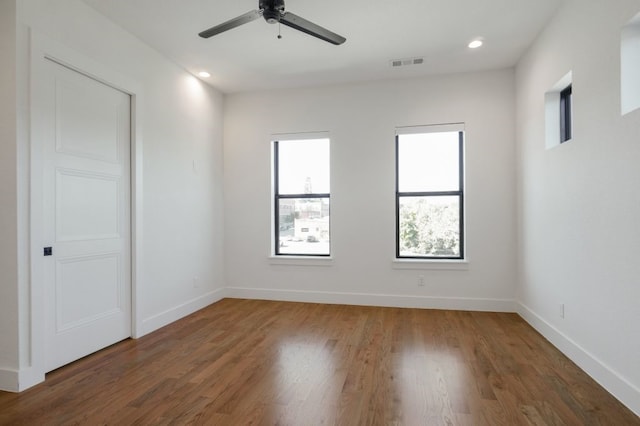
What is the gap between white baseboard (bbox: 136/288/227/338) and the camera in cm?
360

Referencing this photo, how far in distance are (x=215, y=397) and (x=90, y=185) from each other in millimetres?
2035

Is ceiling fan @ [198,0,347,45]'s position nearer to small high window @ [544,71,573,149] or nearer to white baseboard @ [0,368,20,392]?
small high window @ [544,71,573,149]

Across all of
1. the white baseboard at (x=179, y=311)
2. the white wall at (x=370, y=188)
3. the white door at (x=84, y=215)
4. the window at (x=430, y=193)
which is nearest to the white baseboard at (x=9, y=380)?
the white door at (x=84, y=215)

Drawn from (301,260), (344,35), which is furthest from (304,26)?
(301,260)

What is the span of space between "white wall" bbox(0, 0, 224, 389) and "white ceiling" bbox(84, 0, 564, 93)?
24 cm

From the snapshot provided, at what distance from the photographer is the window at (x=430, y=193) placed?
4520 mm

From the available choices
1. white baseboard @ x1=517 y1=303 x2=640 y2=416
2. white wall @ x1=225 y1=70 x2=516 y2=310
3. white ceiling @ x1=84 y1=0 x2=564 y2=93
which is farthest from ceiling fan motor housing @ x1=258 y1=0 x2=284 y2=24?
white baseboard @ x1=517 y1=303 x2=640 y2=416

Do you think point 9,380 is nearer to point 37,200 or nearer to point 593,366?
point 37,200

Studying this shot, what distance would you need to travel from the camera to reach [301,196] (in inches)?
197

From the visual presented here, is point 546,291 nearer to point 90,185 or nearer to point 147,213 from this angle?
point 147,213

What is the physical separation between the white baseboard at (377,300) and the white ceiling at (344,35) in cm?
279

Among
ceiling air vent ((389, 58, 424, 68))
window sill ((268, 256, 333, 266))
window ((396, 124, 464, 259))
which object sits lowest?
window sill ((268, 256, 333, 266))

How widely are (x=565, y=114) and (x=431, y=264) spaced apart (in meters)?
2.11

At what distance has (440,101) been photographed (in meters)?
4.45
